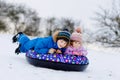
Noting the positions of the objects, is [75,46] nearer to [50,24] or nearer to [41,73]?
[41,73]

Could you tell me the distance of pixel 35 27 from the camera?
34.5 meters

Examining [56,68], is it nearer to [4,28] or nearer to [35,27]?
[4,28]

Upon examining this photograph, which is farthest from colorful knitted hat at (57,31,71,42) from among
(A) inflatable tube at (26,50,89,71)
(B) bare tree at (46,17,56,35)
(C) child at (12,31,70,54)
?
(B) bare tree at (46,17,56,35)

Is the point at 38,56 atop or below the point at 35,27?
below

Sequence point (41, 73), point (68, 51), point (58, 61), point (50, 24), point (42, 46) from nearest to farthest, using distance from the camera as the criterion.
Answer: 1. point (41, 73)
2. point (58, 61)
3. point (42, 46)
4. point (68, 51)
5. point (50, 24)

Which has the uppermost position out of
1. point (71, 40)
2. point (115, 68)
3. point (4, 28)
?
point (4, 28)

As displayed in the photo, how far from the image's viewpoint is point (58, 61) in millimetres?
6695

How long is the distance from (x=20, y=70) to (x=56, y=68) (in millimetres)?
830

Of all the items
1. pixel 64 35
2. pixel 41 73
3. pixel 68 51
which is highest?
pixel 64 35

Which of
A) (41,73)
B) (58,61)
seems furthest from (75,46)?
(41,73)

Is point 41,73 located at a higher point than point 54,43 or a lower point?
lower

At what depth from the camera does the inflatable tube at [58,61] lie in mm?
6668

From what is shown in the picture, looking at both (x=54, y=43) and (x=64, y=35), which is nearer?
(x=64, y=35)

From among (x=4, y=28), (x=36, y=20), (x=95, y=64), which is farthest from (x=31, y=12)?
(x=95, y=64)
